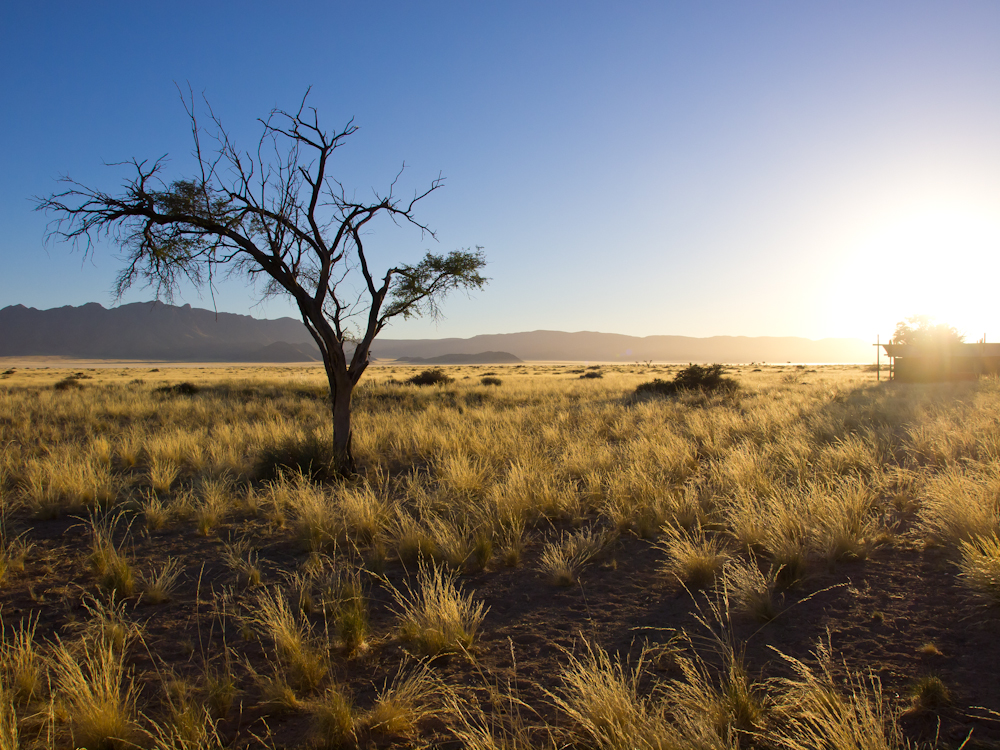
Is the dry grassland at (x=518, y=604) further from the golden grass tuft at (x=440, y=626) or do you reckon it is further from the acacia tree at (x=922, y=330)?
the acacia tree at (x=922, y=330)

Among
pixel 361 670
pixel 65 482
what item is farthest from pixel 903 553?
pixel 65 482

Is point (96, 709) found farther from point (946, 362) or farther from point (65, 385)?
point (946, 362)

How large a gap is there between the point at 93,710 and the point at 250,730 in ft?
2.52

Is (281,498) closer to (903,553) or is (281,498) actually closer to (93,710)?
(93,710)

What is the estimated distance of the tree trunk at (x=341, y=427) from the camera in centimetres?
831

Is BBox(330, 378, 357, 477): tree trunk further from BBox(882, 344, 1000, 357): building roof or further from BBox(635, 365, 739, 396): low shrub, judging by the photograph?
BBox(882, 344, 1000, 357): building roof

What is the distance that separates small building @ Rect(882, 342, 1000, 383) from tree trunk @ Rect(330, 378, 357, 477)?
33114 mm

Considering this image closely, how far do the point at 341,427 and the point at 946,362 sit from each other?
114 feet

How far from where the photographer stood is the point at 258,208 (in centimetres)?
771

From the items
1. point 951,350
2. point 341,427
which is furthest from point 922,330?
point 341,427

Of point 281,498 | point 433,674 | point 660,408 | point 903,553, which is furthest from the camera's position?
point 660,408

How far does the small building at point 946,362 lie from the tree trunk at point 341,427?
1304 inches

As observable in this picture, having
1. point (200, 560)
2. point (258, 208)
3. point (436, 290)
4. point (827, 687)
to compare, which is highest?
point (258, 208)

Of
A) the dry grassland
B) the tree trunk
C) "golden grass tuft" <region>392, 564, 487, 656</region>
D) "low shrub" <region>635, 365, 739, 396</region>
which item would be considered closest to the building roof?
"low shrub" <region>635, 365, 739, 396</region>
